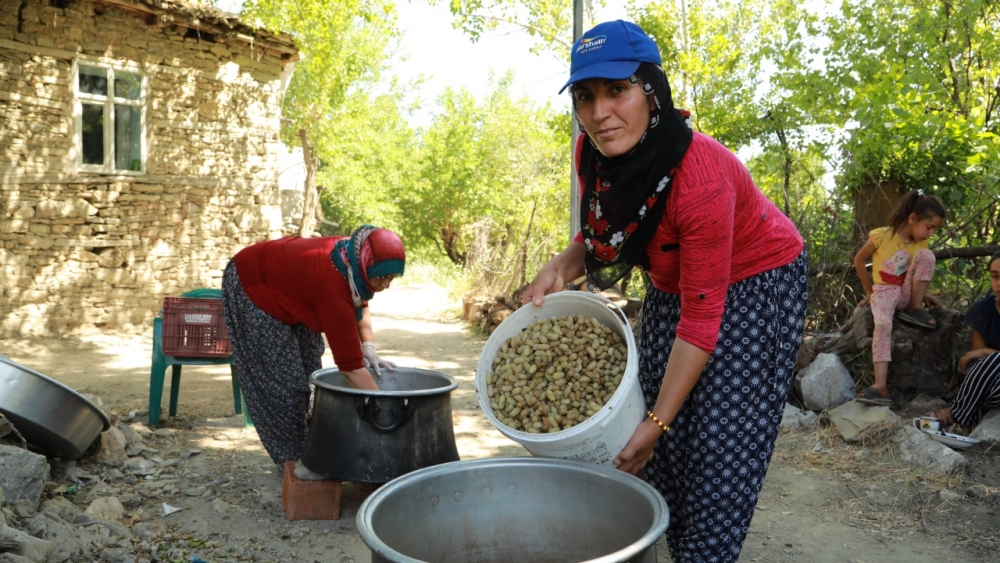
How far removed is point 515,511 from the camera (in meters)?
1.90

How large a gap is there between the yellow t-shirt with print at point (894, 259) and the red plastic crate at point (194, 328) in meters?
4.71

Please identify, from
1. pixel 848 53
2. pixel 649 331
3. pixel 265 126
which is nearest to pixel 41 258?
pixel 265 126

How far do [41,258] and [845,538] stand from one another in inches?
333

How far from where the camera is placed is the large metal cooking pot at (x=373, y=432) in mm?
3330

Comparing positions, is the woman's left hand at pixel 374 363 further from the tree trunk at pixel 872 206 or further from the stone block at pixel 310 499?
the tree trunk at pixel 872 206

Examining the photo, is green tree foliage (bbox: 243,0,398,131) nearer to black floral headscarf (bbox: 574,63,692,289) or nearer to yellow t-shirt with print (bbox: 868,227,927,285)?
yellow t-shirt with print (bbox: 868,227,927,285)

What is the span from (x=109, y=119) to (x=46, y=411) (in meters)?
6.35

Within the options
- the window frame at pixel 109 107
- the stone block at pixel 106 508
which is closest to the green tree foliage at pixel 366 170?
the window frame at pixel 109 107

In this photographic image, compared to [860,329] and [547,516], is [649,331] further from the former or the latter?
[860,329]

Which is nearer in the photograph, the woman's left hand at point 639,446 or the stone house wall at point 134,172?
the woman's left hand at point 639,446

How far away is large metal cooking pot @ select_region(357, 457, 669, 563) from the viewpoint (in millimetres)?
1740

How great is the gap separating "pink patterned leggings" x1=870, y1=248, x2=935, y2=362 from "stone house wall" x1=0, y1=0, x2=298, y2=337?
753cm

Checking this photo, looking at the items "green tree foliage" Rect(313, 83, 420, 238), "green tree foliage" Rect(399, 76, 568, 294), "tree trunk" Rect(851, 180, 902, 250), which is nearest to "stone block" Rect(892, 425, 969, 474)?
"tree trunk" Rect(851, 180, 902, 250)

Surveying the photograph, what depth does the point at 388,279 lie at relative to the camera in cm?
342
